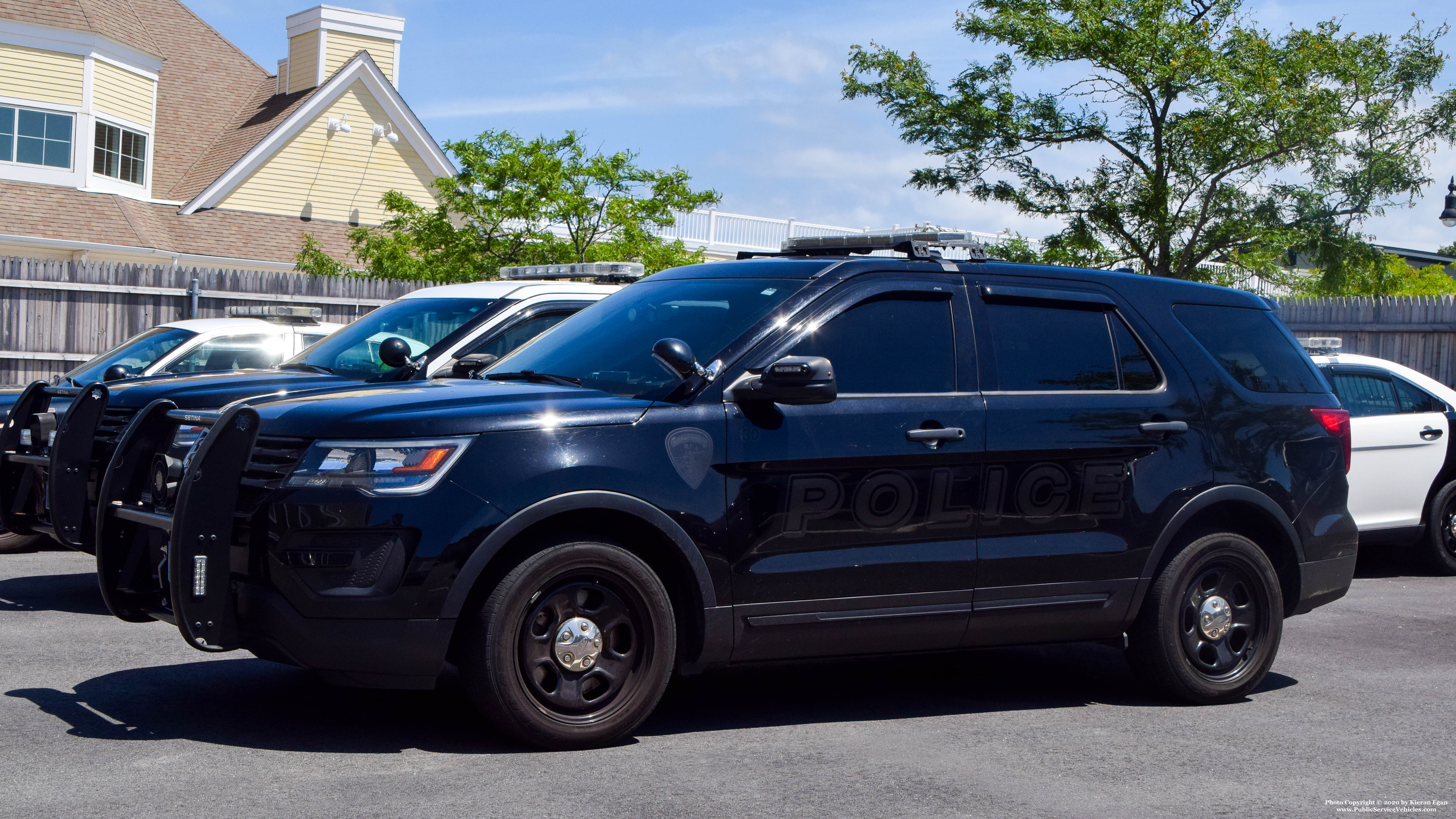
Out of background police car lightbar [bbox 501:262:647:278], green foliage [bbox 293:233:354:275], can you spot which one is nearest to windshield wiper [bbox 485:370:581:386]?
background police car lightbar [bbox 501:262:647:278]

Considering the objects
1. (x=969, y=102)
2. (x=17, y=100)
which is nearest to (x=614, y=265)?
(x=969, y=102)

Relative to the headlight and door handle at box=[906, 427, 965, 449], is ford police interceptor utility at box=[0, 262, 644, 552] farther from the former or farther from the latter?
door handle at box=[906, 427, 965, 449]

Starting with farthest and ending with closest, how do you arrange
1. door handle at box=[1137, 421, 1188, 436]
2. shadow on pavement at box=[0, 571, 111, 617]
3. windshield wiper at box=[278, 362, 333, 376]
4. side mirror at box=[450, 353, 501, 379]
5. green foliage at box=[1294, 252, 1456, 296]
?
green foliage at box=[1294, 252, 1456, 296] → windshield wiper at box=[278, 362, 333, 376] → shadow on pavement at box=[0, 571, 111, 617] → side mirror at box=[450, 353, 501, 379] → door handle at box=[1137, 421, 1188, 436]

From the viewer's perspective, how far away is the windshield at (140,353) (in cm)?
1116

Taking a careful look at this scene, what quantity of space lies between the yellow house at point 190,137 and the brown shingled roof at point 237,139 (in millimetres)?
52

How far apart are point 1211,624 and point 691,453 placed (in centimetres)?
278

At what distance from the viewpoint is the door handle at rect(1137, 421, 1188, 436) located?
249 inches

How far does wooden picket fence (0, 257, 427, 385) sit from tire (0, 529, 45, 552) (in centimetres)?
772

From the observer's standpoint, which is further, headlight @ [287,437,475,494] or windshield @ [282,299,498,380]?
windshield @ [282,299,498,380]

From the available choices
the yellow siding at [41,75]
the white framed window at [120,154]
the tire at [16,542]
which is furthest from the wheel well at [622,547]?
the white framed window at [120,154]

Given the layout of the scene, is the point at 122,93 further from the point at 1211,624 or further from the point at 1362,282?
the point at 1211,624

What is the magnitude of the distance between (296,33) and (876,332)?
29.0 metres

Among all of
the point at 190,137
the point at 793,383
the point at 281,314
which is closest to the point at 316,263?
the point at 190,137

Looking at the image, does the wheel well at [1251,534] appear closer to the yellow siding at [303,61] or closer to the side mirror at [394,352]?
the side mirror at [394,352]
